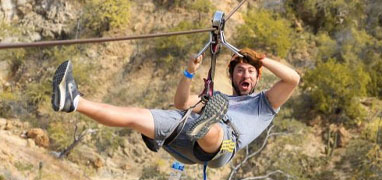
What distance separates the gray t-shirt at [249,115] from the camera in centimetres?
281

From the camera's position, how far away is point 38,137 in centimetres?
949

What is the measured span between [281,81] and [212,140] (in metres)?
0.61

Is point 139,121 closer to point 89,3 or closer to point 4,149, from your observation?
point 4,149

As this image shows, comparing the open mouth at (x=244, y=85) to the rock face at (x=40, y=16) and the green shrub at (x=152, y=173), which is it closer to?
the green shrub at (x=152, y=173)

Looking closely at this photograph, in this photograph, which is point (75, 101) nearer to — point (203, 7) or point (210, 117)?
point (210, 117)

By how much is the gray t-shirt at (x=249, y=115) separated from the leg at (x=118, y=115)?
58cm

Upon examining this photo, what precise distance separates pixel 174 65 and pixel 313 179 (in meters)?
3.99

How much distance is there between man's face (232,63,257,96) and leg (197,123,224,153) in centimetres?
57

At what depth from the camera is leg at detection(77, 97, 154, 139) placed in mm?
2099

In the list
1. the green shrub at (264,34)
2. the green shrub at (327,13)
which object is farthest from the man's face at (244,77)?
the green shrub at (327,13)

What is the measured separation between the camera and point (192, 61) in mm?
3002

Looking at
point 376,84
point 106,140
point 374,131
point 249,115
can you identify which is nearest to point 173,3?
point 106,140

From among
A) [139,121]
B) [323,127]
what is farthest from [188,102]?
[323,127]

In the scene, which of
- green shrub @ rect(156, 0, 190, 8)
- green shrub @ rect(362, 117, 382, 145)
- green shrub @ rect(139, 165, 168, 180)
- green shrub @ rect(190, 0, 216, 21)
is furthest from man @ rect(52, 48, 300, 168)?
green shrub @ rect(156, 0, 190, 8)
